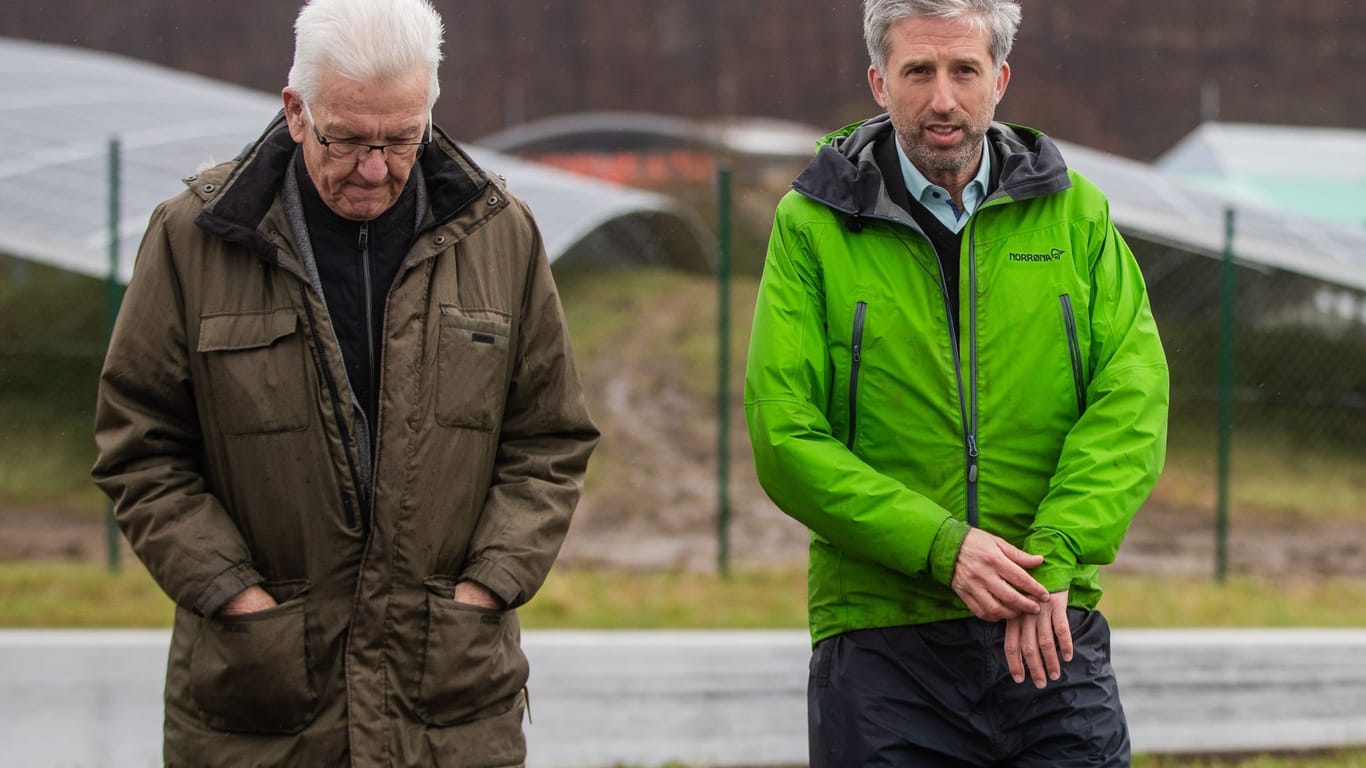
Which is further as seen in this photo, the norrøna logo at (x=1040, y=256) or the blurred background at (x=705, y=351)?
the blurred background at (x=705, y=351)

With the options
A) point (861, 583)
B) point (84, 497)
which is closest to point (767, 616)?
point (861, 583)

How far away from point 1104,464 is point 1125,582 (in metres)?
5.69

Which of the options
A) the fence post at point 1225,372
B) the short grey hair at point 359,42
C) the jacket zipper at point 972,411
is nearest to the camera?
the short grey hair at point 359,42

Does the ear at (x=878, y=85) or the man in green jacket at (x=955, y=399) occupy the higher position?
the ear at (x=878, y=85)

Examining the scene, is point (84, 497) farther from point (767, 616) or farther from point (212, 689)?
point (212, 689)

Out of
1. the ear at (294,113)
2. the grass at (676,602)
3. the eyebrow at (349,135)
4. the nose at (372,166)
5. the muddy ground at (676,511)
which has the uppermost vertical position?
the ear at (294,113)

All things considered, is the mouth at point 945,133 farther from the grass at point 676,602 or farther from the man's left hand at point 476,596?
the grass at point 676,602

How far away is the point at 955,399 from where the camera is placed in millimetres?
2498

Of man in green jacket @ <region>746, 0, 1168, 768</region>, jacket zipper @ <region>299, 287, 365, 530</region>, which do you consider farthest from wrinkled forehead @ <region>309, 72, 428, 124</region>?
man in green jacket @ <region>746, 0, 1168, 768</region>

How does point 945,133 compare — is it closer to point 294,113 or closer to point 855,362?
point 855,362

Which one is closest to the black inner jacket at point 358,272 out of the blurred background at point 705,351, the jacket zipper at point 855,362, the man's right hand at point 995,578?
the jacket zipper at point 855,362

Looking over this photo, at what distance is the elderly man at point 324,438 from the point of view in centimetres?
236

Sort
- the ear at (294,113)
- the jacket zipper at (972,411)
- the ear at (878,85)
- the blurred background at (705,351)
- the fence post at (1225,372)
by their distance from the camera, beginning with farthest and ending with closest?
1. the fence post at (1225,372)
2. the blurred background at (705,351)
3. the ear at (878,85)
4. the jacket zipper at (972,411)
5. the ear at (294,113)

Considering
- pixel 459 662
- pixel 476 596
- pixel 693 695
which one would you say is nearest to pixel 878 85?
pixel 476 596
